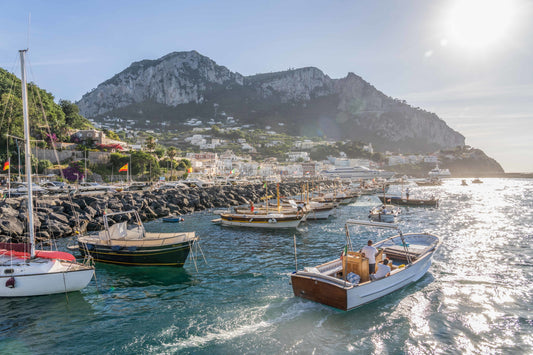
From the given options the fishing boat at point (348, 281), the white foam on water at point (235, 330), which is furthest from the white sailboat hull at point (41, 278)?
the fishing boat at point (348, 281)

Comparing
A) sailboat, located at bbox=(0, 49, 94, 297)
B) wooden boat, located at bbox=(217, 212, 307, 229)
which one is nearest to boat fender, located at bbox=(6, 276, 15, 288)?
sailboat, located at bbox=(0, 49, 94, 297)

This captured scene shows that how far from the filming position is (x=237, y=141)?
193 metres

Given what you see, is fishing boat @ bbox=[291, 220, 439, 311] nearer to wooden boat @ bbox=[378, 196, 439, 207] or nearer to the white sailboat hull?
the white sailboat hull

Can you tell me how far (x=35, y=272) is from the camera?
44.2 feet

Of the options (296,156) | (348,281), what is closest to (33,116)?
(348,281)

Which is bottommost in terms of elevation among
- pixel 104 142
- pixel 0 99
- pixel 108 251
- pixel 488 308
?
pixel 488 308

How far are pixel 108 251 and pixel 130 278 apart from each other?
285 cm

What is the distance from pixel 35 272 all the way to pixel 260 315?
32.5ft

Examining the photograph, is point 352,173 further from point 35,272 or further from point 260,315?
point 35,272

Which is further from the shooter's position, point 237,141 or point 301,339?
point 237,141

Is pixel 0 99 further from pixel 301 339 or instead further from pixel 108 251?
pixel 301 339

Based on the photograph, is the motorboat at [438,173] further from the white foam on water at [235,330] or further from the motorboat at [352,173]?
the white foam on water at [235,330]

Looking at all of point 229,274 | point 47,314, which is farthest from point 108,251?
point 229,274

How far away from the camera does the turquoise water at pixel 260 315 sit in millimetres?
10117
